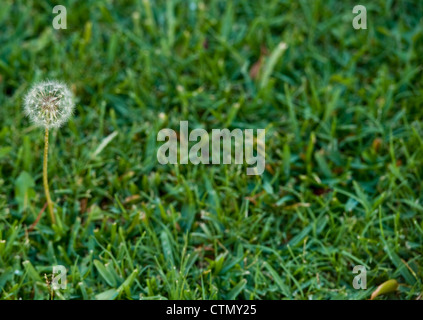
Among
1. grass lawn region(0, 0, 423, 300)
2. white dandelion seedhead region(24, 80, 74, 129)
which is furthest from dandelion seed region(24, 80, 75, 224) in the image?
grass lawn region(0, 0, 423, 300)

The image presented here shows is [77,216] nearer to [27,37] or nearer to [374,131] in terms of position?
[27,37]

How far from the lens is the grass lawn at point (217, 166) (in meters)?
2.68

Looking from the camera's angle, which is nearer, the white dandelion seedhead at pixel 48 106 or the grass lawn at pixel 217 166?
the white dandelion seedhead at pixel 48 106

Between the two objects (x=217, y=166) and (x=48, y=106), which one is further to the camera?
(x=217, y=166)

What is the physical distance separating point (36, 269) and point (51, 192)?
0.44 meters

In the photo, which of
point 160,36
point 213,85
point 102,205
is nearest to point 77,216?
point 102,205

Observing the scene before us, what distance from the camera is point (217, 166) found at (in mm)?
3047

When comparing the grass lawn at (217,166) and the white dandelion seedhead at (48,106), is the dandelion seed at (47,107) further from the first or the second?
the grass lawn at (217,166)

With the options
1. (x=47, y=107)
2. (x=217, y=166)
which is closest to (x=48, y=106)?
(x=47, y=107)

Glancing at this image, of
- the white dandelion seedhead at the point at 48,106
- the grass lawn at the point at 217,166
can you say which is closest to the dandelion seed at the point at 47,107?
the white dandelion seedhead at the point at 48,106

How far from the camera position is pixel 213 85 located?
11.2 ft

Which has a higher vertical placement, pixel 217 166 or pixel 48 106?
pixel 48 106

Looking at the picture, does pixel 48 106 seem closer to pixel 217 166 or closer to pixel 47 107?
pixel 47 107

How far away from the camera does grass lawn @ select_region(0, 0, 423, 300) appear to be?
8.80 ft
